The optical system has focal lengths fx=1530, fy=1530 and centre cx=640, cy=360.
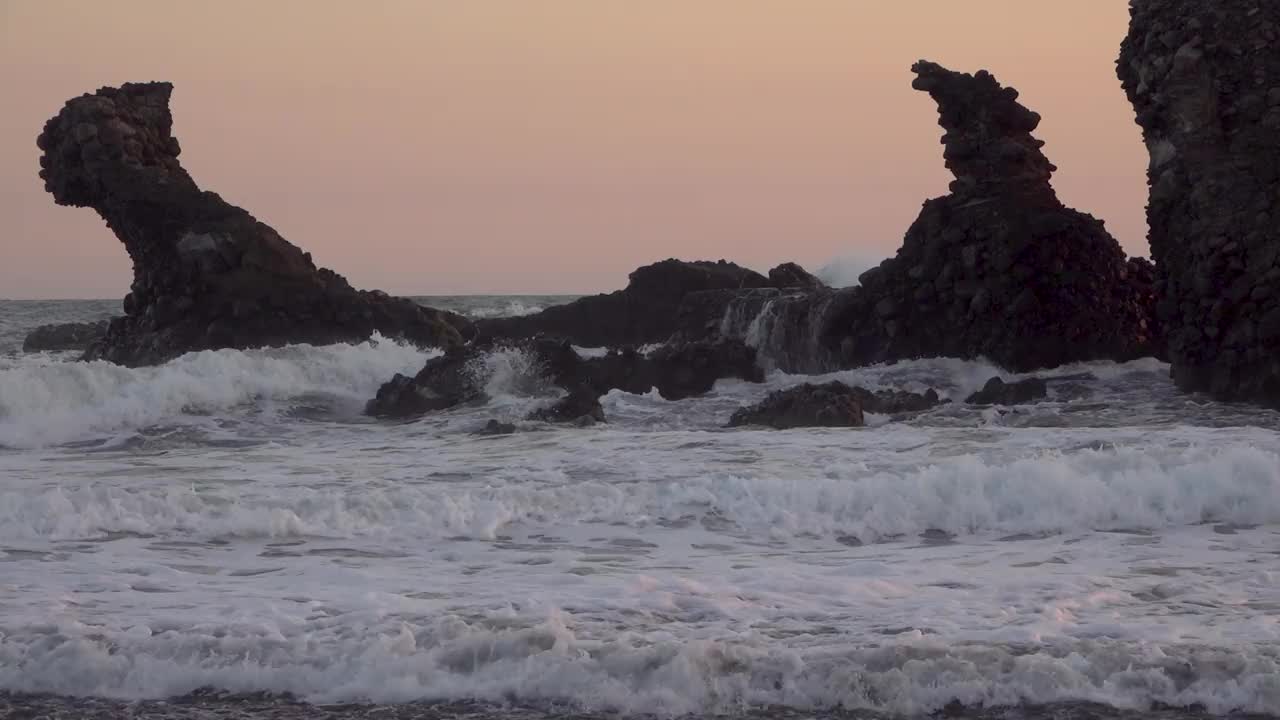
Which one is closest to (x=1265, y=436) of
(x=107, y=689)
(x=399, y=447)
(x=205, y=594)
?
(x=399, y=447)

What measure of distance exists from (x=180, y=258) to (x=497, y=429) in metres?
10.4

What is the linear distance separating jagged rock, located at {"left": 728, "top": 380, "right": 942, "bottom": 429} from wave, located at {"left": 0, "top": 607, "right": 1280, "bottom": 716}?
8601 mm

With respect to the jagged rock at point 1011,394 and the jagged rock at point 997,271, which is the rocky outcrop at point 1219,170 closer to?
the jagged rock at point 1011,394

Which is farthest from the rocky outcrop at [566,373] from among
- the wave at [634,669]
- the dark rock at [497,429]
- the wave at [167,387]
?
the wave at [634,669]

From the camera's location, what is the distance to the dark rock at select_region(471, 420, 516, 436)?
16.3 m

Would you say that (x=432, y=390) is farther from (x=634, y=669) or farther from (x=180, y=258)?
(x=634, y=669)

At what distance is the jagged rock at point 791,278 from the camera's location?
2748cm

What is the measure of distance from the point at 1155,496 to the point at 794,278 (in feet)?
58.1

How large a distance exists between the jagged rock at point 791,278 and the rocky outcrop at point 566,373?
6.07 meters

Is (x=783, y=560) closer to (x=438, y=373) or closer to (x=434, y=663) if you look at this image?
(x=434, y=663)

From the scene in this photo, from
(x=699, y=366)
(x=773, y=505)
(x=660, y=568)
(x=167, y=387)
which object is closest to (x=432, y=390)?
(x=167, y=387)

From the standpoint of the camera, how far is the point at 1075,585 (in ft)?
26.7

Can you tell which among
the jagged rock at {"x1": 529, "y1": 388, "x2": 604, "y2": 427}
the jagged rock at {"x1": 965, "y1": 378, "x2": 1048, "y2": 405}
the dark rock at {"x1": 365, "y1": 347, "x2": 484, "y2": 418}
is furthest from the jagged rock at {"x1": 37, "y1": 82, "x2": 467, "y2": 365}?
the jagged rock at {"x1": 965, "y1": 378, "x2": 1048, "y2": 405}

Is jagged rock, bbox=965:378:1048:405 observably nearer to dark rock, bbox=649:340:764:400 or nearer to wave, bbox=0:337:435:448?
dark rock, bbox=649:340:764:400
